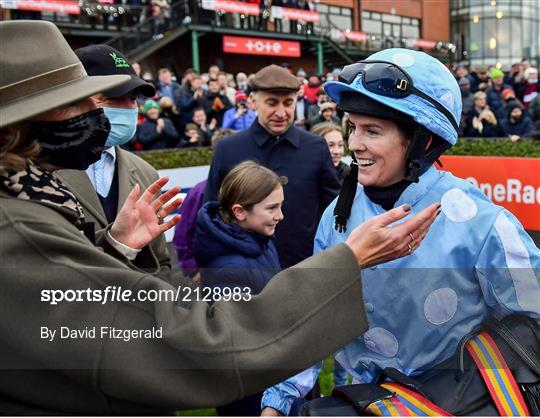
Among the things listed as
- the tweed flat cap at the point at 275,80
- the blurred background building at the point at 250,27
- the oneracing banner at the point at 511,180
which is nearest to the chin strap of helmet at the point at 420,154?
the tweed flat cap at the point at 275,80

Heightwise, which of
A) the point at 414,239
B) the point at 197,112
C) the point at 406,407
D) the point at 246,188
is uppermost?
the point at 414,239

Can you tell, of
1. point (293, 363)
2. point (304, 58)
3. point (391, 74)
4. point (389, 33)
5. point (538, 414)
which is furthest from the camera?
point (304, 58)

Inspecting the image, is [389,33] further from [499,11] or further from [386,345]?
[386,345]

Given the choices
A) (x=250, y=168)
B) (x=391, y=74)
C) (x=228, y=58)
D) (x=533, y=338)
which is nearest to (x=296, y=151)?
(x=250, y=168)

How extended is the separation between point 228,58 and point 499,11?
13470 millimetres

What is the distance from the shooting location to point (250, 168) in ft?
9.32

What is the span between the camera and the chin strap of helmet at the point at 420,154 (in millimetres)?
1747

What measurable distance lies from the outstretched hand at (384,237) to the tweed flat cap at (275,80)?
93.8 inches

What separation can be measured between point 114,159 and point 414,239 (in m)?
1.90

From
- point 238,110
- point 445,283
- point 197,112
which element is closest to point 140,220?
point 445,283

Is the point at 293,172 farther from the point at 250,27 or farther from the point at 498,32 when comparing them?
the point at 498,32

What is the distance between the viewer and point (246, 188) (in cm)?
274

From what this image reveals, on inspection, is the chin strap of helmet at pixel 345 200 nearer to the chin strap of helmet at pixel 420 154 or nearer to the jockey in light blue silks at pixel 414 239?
the jockey in light blue silks at pixel 414 239

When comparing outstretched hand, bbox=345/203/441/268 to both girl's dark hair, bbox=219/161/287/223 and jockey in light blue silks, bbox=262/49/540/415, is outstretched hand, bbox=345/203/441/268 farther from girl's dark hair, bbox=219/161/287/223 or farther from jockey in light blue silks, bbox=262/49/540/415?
girl's dark hair, bbox=219/161/287/223
